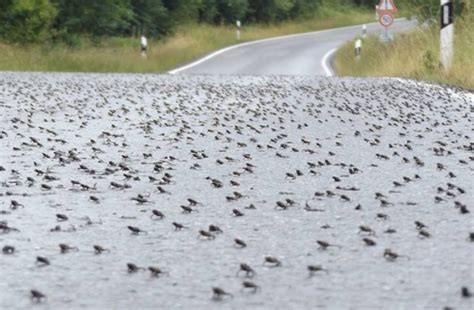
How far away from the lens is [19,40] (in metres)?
40.2

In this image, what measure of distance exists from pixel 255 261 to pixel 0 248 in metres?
1.18

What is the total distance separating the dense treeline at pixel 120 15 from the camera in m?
40.4

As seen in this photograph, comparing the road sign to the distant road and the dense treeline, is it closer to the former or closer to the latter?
Answer: the distant road

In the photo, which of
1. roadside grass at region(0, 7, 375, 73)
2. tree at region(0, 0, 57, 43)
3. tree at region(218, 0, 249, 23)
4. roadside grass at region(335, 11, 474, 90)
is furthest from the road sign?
tree at region(218, 0, 249, 23)

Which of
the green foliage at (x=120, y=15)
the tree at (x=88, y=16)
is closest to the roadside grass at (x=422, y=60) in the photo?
the green foliage at (x=120, y=15)

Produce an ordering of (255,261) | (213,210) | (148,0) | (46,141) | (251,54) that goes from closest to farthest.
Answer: (255,261) < (213,210) < (46,141) < (251,54) < (148,0)

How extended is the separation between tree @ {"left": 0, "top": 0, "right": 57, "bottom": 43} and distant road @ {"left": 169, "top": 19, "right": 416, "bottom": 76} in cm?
525

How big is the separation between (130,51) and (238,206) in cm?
3322

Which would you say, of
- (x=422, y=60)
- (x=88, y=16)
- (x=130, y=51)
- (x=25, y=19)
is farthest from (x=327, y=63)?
(x=422, y=60)

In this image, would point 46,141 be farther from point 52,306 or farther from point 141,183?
point 52,306

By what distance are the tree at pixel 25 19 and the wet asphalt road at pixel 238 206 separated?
2614cm

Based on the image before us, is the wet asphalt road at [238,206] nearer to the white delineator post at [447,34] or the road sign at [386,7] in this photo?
the white delineator post at [447,34]

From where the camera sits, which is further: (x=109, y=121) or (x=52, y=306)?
(x=109, y=121)

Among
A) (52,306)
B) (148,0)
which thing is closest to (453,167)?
(52,306)
